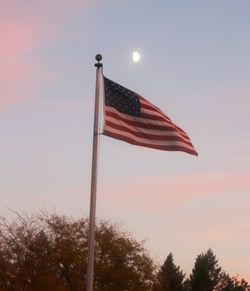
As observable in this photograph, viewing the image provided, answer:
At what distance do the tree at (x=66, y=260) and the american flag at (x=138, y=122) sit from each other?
19.5 metres

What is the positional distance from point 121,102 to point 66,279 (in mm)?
30124

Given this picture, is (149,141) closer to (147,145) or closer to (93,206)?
(147,145)

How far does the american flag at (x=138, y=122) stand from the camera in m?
16.2

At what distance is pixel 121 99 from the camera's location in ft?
54.9

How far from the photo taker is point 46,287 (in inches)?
1384

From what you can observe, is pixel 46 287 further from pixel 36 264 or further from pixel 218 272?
pixel 218 272

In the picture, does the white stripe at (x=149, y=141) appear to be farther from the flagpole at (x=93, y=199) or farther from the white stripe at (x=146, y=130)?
the flagpole at (x=93, y=199)

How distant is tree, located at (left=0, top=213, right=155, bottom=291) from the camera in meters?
33.8

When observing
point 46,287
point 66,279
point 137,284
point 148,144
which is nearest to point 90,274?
point 148,144

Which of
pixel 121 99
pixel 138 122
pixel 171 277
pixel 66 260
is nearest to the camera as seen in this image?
pixel 121 99


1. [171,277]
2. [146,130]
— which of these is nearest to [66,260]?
[146,130]

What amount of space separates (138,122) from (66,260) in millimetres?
29049

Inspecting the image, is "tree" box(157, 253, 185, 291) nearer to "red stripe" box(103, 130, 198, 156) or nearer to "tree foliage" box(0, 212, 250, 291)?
"tree foliage" box(0, 212, 250, 291)

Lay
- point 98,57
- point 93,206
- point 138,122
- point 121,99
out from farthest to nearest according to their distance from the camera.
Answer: point 138,122 < point 121,99 < point 98,57 < point 93,206
